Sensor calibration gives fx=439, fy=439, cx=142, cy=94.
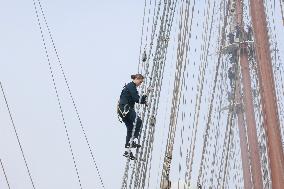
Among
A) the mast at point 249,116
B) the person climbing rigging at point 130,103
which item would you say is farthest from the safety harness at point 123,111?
the mast at point 249,116

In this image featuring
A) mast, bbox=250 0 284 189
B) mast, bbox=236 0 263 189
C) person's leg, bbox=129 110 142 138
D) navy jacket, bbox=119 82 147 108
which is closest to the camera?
mast, bbox=250 0 284 189

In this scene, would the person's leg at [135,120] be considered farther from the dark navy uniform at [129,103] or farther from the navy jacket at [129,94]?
the navy jacket at [129,94]

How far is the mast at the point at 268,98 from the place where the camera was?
773 cm

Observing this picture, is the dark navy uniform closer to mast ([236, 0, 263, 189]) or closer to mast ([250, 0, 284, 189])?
mast ([250, 0, 284, 189])

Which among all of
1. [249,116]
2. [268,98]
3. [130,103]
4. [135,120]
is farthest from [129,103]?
[249,116]

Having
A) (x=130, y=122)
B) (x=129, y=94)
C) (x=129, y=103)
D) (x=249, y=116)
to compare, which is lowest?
(x=130, y=122)

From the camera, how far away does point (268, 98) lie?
28.4 feet

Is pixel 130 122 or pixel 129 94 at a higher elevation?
pixel 129 94

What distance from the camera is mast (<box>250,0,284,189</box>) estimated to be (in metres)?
7.73

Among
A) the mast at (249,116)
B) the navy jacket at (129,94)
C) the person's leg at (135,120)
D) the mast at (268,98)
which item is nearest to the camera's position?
the mast at (268,98)

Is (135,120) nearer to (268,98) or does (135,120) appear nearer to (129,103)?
(129,103)

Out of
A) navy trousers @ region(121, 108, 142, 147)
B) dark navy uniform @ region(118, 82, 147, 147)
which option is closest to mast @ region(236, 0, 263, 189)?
navy trousers @ region(121, 108, 142, 147)

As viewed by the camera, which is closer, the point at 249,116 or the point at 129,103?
the point at 129,103

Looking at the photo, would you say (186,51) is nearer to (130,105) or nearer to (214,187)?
(130,105)
